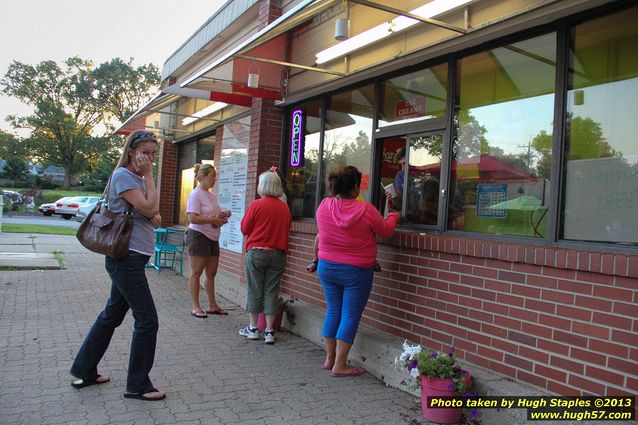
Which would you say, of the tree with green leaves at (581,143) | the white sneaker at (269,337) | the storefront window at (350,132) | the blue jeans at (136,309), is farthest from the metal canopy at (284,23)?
the white sneaker at (269,337)

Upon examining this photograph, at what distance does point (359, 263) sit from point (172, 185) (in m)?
8.71

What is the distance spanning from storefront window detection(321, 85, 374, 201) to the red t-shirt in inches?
37.6

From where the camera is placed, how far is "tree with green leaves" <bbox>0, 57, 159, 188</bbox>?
1976 inches

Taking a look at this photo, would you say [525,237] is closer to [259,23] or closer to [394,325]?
[394,325]

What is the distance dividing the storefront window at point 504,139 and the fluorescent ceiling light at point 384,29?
1.60 feet

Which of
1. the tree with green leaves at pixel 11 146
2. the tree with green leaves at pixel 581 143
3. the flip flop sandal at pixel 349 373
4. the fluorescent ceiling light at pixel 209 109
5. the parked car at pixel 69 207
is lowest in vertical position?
the flip flop sandal at pixel 349 373

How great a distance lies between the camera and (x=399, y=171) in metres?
5.02

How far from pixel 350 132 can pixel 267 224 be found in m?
1.56

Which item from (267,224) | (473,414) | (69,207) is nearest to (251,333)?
(267,224)

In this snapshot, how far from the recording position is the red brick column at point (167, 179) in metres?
11.7

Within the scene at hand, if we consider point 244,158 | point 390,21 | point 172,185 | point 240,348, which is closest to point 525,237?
point 390,21

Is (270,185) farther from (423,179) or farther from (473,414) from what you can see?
(473,414)

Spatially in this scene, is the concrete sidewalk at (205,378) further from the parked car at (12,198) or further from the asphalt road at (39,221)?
the parked car at (12,198)

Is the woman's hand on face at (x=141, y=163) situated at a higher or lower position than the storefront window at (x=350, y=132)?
lower
